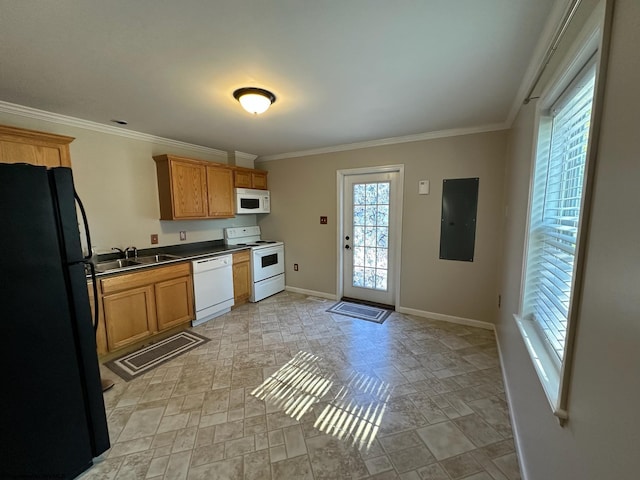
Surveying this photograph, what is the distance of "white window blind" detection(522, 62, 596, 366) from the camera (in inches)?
48.0

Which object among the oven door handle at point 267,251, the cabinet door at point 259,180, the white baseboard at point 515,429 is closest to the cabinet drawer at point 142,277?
the oven door handle at point 267,251

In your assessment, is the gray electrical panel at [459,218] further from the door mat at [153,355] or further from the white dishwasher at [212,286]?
the door mat at [153,355]

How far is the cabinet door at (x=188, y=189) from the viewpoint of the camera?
343cm

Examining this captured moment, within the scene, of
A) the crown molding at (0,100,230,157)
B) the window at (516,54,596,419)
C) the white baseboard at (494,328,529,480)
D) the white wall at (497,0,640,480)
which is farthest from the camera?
the crown molding at (0,100,230,157)

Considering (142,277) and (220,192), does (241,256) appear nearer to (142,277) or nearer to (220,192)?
(220,192)

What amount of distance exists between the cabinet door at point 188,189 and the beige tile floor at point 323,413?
1669 mm

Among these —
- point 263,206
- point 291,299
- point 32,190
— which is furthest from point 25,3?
point 291,299

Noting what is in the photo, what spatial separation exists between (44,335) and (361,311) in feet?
10.7

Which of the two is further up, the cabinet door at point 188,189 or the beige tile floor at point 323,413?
the cabinet door at point 188,189

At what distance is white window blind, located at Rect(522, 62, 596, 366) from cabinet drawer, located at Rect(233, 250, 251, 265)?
3366mm

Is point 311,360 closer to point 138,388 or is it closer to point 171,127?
point 138,388

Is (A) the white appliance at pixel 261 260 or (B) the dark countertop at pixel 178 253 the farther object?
(A) the white appliance at pixel 261 260

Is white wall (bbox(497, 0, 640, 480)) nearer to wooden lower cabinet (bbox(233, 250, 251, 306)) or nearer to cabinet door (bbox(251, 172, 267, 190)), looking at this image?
wooden lower cabinet (bbox(233, 250, 251, 306))

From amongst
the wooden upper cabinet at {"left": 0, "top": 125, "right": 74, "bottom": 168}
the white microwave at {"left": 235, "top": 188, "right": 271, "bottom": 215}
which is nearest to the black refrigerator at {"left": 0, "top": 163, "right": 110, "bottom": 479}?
the wooden upper cabinet at {"left": 0, "top": 125, "right": 74, "bottom": 168}
